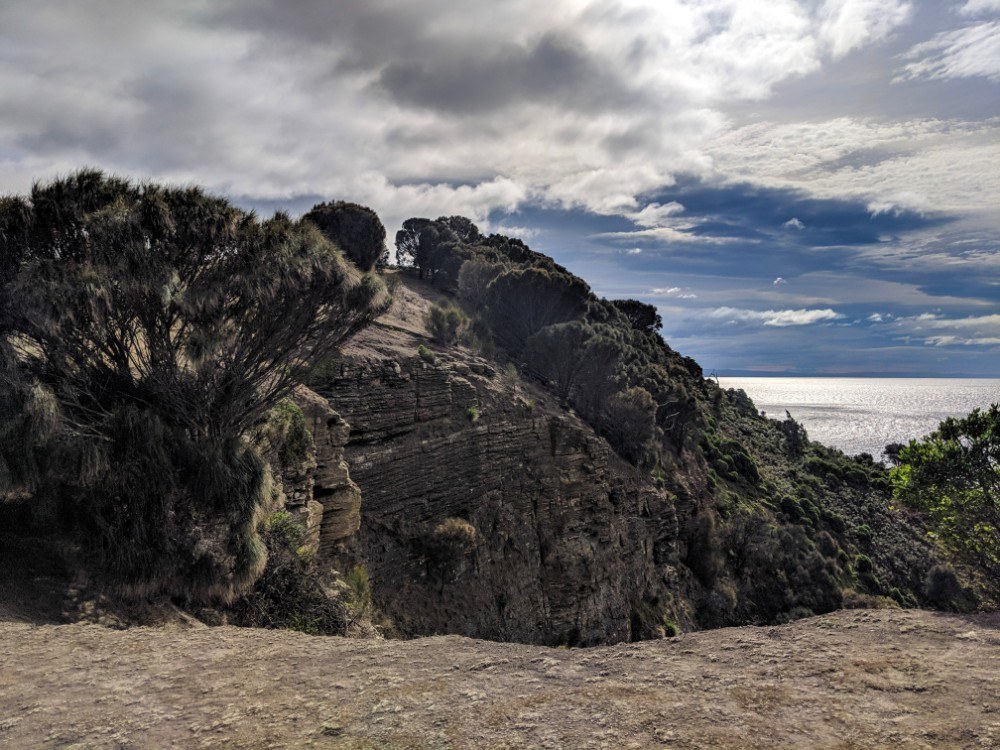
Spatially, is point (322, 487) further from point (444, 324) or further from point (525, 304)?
point (525, 304)

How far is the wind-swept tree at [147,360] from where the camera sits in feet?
24.7

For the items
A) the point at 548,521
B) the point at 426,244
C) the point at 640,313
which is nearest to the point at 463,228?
the point at 426,244

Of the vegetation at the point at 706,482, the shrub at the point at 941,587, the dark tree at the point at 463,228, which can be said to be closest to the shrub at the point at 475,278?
the vegetation at the point at 706,482

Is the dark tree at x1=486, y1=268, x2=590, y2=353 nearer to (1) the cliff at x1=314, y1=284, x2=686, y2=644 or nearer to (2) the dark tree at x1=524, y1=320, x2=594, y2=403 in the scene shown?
(2) the dark tree at x1=524, y1=320, x2=594, y2=403

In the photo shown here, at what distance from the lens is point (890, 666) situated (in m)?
4.96

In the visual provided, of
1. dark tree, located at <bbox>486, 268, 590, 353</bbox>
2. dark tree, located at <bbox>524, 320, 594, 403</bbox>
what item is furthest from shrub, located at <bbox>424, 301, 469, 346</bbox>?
dark tree, located at <bbox>486, 268, 590, 353</bbox>

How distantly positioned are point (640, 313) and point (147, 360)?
4599 cm

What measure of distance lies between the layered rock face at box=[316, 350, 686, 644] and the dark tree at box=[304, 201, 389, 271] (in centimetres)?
990

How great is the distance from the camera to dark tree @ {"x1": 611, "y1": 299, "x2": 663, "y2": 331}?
49938mm

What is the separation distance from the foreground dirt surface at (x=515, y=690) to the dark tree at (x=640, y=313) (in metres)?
45.0

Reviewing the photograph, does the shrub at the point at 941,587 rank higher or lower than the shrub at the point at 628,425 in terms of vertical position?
lower

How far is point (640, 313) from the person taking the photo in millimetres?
50531

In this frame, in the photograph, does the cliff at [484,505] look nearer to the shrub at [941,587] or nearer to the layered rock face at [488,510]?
the layered rock face at [488,510]

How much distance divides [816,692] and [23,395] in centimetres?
985
